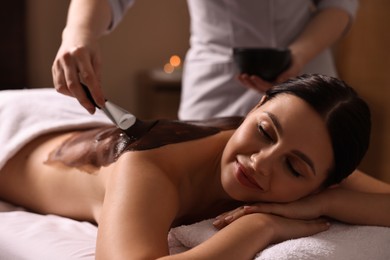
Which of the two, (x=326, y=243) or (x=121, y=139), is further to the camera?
(x=121, y=139)

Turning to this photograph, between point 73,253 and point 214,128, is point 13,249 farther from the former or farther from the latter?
point 214,128

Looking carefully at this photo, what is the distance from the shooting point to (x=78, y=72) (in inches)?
52.6

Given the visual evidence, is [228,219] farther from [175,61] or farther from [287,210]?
[175,61]

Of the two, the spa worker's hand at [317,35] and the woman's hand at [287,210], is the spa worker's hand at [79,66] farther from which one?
the spa worker's hand at [317,35]

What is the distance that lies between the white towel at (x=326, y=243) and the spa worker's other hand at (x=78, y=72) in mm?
340

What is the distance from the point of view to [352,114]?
1.33 meters

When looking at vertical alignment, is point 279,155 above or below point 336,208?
above

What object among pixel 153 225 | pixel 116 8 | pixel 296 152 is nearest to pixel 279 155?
pixel 296 152

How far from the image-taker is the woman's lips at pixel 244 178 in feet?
4.21

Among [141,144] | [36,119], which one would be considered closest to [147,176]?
[141,144]

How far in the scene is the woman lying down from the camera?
3.85ft

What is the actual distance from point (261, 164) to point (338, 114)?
206 mm

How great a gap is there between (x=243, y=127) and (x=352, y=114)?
0.24 metres

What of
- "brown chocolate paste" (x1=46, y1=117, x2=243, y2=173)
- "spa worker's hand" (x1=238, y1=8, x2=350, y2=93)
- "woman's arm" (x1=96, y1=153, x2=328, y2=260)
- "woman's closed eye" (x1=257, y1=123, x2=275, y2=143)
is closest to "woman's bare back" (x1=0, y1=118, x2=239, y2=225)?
"brown chocolate paste" (x1=46, y1=117, x2=243, y2=173)
